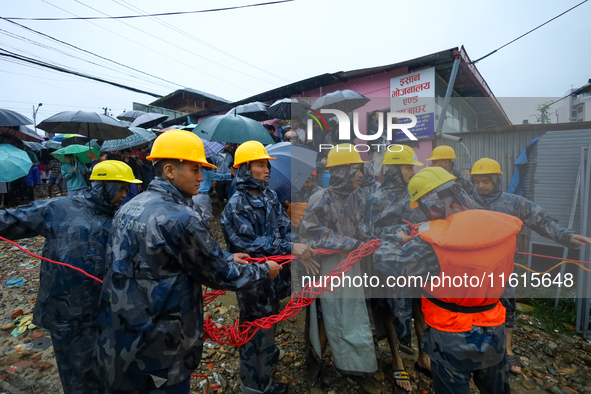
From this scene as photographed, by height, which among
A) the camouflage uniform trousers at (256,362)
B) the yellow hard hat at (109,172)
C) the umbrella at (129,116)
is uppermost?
the umbrella at (129,116)

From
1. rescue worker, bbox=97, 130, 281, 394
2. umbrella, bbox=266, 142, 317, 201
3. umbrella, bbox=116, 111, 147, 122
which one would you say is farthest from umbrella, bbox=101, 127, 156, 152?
umbrella, bbox=116, 111, 147, 122

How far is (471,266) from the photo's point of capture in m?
1.61

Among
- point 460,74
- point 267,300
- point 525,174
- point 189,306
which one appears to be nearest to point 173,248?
point 189,306

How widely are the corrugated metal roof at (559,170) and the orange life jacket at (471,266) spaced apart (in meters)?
3.33

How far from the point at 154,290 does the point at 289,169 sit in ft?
9.51

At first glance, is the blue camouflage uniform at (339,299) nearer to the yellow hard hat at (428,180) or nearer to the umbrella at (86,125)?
the yellow hard hat at (428,180)

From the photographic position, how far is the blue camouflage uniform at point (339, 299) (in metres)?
2.45

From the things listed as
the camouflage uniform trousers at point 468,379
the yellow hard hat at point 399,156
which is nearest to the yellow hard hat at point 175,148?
the camouflage uniform trousers at point 468,379

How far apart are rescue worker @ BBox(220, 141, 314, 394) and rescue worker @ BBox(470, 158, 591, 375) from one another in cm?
224

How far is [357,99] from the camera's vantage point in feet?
21.4

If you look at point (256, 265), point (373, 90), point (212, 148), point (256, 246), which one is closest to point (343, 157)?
Answer: point (256, 246)

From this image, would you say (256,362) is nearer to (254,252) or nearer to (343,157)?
(254,252)

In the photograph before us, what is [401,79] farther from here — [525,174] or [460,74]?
[525,174]

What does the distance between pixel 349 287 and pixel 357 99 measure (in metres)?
5.16
